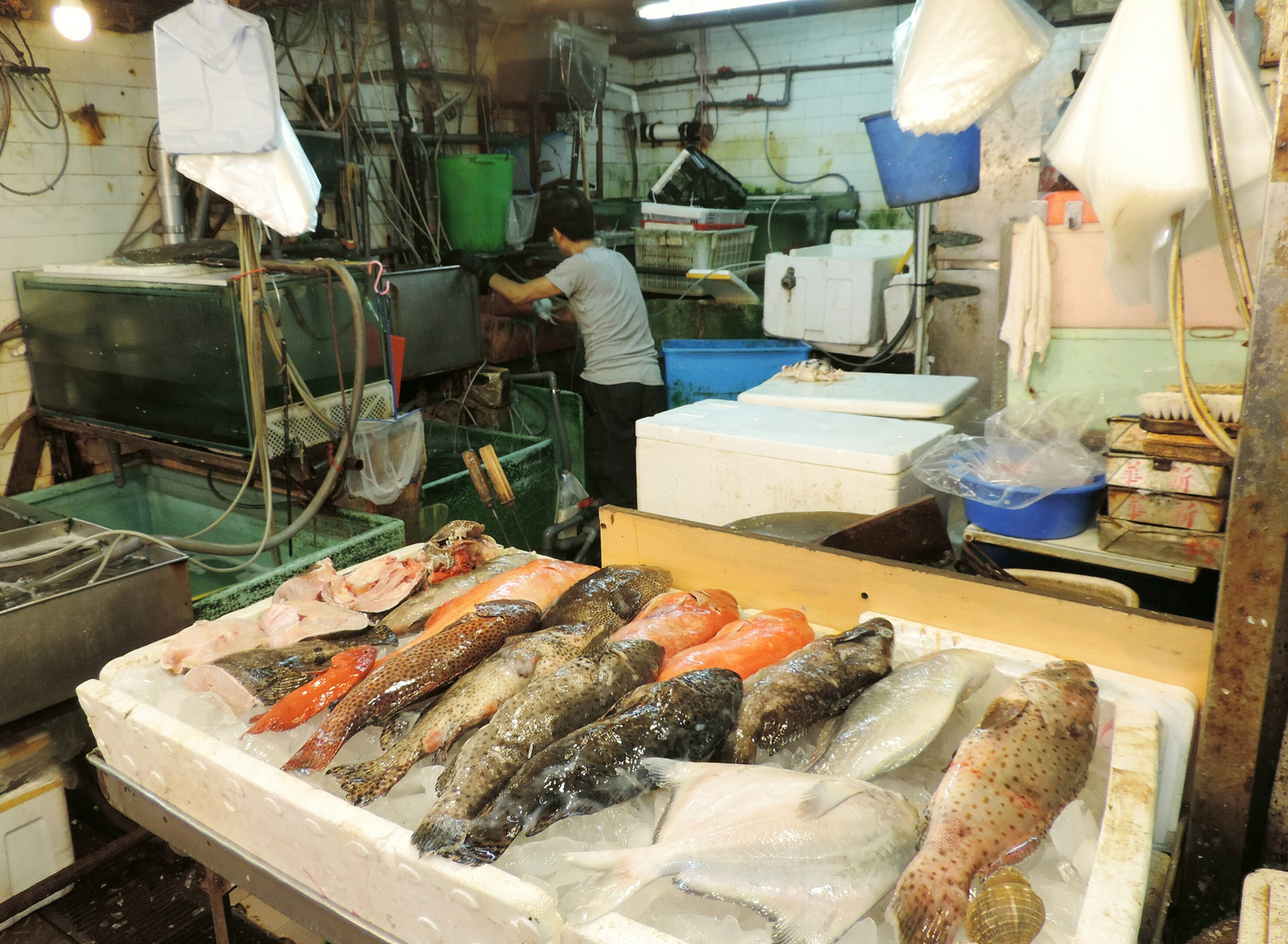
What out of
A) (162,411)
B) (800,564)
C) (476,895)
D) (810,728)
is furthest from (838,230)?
(476,895)

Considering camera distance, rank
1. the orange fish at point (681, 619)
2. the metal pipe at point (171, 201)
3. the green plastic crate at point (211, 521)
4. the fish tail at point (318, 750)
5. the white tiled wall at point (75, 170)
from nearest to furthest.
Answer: the fish tail at point (318, 750) < the orange fish at point (681, 619) < the green plastic crate at point (211, 521) < the white tiled wall at point (75, 170) < the metal pipe at point (171, 201)

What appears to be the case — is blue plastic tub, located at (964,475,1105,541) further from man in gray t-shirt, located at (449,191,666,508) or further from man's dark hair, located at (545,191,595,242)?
man's dark hair, located at (545,191,595,242)

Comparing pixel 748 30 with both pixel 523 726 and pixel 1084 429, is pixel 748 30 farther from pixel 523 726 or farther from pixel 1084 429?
pixel 523 726

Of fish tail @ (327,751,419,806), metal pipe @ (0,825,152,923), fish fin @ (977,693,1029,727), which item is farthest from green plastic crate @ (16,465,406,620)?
fish fin @ (977,693,1029,727)

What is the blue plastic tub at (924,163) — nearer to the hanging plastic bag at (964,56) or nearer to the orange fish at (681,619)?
the hanging plastic bag at (964,56)

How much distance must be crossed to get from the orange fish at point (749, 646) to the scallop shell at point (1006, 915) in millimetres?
662

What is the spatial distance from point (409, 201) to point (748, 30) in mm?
4380

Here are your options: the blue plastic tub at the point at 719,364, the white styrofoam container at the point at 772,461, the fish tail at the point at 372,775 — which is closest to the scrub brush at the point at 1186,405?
the white styrofoam container at the point at 772,461

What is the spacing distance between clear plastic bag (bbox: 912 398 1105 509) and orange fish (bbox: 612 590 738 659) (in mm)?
1010

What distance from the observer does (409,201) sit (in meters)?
6.60

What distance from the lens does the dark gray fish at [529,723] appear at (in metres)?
1.31

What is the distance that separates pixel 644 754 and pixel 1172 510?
191 cm

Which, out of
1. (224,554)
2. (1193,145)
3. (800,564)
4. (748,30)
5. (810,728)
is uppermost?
(748,30)

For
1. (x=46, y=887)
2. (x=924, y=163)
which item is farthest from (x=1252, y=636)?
(x=46, y=887)
